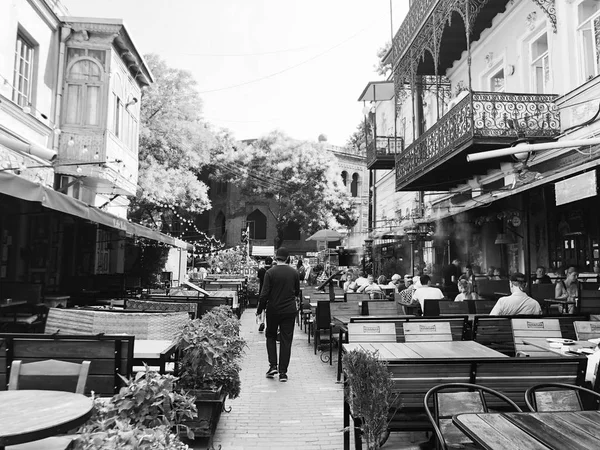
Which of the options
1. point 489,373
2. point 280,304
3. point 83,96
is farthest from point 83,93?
point 489,373

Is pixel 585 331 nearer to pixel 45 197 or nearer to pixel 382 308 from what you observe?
pixel 382 308

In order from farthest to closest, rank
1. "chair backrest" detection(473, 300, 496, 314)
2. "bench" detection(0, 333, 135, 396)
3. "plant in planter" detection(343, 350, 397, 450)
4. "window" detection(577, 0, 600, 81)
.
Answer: "window" detection(577, 0, 600, 81)
"chair backrest" detection(473, 300, 496, 314)
"bench" detection(0, 333, 135, 396)
"plant in planter" detection(343, 350, 397, 450)

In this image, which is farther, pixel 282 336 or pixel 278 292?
pixel 278 292

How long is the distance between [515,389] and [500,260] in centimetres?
1294

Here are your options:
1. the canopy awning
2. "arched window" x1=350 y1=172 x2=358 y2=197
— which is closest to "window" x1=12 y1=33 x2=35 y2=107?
the canopy awning

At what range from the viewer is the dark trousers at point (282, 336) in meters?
7.23

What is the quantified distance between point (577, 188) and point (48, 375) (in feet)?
26.4

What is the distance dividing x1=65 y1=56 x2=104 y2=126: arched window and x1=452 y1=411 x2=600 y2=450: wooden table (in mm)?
14873

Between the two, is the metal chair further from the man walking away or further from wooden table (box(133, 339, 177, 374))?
the man walking away

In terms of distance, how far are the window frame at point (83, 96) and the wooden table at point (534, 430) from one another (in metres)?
14.8

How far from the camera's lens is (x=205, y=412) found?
4543 mm

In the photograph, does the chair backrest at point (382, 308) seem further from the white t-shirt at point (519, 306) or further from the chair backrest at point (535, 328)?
the chair backrest at point (535, 328)

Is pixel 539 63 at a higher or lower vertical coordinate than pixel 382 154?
higher

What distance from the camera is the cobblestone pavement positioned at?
15.5 feet
